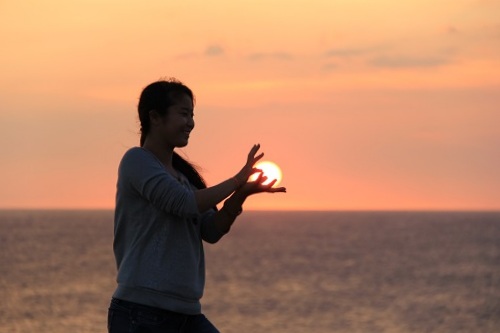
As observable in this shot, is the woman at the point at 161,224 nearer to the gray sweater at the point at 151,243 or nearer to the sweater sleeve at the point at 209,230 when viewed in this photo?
A: the gray sweater at the point at 151,243

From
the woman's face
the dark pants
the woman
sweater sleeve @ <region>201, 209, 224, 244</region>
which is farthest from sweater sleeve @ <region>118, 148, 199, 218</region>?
the dark pants

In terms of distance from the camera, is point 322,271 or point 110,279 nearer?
point 110,279

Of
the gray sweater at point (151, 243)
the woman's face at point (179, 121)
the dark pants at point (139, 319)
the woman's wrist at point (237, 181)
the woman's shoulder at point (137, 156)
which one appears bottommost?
the dark pants at point (139, 319)

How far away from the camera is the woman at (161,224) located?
6.27m

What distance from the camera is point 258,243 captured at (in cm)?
12188

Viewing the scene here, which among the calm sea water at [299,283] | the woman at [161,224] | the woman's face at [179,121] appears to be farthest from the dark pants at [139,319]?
the calm sea water at [299,283]

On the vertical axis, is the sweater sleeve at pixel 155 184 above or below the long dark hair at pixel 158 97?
below

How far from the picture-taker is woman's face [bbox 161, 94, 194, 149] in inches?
254

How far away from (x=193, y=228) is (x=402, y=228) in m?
153

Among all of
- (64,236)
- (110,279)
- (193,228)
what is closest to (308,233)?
(64,236)

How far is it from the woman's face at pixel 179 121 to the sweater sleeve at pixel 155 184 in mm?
138

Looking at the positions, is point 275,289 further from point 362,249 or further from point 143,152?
point 143,152

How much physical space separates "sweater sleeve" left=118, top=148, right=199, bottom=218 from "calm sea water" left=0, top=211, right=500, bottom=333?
40.6 m

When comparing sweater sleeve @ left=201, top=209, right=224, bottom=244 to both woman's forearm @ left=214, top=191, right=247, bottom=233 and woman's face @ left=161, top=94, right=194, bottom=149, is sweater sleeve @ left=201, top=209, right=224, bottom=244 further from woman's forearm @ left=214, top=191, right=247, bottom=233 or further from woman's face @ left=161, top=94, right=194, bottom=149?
woman's face @ left=161, top=94, right=194, bottom=149
